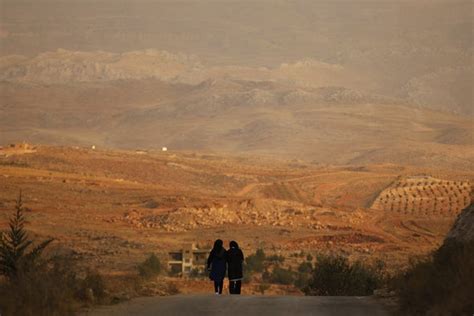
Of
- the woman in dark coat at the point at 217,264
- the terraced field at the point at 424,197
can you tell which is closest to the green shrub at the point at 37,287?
the woman in dark coat at the point at 217,264

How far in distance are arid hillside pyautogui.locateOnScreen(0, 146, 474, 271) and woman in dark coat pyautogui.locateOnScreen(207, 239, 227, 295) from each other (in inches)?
418

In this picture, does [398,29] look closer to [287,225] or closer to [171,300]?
[287,225]

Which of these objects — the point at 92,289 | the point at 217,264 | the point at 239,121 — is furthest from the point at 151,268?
the point at 239,121

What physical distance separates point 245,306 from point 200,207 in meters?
32.6

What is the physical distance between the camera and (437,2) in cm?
19662

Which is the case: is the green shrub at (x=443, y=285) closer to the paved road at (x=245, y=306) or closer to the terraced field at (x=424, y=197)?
the paved road at (x=245, y=306)

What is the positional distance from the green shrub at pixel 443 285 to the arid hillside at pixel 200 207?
14910 mm

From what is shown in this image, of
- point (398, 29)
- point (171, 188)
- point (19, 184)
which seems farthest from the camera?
point (398, 29)

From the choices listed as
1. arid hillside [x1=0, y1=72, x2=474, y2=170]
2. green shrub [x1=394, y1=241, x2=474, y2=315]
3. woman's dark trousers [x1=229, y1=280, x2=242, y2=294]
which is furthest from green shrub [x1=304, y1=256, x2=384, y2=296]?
arid hillside [x1=0, y1=72, x2=474, y2=170]

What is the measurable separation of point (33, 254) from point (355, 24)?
186 meters

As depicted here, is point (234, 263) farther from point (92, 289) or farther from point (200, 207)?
point (200, 207)

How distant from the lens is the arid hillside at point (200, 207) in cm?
3797

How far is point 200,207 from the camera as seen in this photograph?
47.6m

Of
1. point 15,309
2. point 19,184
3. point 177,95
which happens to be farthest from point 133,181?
point 177,95
